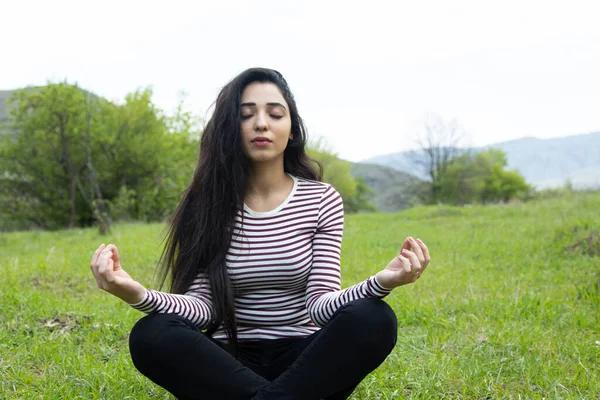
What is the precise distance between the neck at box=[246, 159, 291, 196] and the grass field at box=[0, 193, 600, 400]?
0.92m

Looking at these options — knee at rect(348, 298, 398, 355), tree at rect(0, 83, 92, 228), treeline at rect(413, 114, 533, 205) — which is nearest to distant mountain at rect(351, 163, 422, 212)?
treeline at rect(413, 114, 533, 205)

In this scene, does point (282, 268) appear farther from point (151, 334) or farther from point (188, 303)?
point (151, 334)

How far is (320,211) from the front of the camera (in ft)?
7.51

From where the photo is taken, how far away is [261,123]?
2.23 metres

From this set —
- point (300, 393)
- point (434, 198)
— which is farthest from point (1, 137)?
point (434, 198)

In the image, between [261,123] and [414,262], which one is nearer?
[414,262]

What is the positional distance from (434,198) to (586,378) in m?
36.2

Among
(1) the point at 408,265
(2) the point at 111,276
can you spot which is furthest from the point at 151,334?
(1) the point at 408,265

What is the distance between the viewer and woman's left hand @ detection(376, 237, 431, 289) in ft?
5.96

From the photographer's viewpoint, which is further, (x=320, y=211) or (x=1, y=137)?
(x=1, y=137)

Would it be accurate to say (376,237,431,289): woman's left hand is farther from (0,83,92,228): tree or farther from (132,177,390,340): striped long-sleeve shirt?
(0,83,92,228): tree

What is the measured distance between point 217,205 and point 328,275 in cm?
52

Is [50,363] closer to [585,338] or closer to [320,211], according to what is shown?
[320,211]

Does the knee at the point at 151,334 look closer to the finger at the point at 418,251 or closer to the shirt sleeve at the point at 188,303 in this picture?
the shirt sleeve at the point at 188,303
